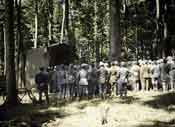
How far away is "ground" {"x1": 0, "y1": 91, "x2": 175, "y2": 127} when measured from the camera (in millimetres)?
19688

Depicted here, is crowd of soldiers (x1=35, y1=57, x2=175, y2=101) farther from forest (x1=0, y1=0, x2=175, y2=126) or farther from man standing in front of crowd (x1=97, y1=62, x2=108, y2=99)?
forest (x1=0, y1=0, x2=175, y2=126)

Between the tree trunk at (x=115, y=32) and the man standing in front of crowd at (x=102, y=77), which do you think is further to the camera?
the tree trunk at (x=115, y=32)

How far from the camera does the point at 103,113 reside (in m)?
20.6

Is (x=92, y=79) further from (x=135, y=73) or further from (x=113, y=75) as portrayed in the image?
(x=135, y=73)

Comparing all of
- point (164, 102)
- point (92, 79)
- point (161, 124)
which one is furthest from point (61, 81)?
point (161, 124)

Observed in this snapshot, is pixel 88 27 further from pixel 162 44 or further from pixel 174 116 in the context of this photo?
pixel 174 116

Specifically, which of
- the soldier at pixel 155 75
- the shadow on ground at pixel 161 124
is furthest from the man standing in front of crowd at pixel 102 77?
the shadow on ground at pixel 161 124

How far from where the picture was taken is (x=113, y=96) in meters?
23.8

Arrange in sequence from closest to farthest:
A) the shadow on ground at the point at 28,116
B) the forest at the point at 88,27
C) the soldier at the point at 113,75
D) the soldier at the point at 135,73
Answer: the shadow on ground at the point at 28,116 < the soldier at the point at 113,75 < the soldier at the point at 135,73 < the forest at the point at 88,27

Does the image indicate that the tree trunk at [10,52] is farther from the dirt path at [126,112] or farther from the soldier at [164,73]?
the soldier at [164,73]

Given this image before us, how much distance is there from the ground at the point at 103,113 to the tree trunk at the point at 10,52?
1.25 meters

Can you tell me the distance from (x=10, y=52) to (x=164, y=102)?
28.6ft

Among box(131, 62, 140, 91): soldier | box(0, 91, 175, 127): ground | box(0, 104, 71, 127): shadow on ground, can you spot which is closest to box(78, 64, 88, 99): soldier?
box(0, 91, 175, 127): ground

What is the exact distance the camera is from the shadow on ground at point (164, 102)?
842 inches
